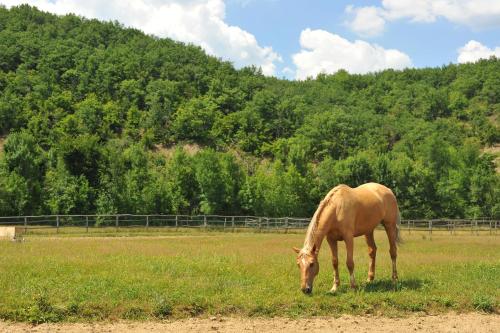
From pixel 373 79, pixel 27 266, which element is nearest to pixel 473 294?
pixel 27 266

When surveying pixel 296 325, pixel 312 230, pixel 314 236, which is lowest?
pixel 296 325

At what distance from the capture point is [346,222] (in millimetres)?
11062

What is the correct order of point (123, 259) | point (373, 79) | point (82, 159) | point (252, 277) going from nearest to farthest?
point (252, 277) → point (123, 259) → point (82, 159) → point (373, 79)

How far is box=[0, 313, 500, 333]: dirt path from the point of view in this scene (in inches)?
320

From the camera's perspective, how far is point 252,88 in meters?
113

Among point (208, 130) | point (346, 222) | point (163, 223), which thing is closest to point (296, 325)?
point (346, 222)

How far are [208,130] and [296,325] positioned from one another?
85058 mm

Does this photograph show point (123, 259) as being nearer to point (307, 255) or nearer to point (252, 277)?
point (252, 277)

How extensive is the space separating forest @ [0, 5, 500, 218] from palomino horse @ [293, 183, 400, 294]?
39.3m

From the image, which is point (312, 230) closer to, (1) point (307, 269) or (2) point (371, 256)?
(1) point (307, 269)

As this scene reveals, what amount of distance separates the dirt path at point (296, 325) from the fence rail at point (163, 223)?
2727 centimetres

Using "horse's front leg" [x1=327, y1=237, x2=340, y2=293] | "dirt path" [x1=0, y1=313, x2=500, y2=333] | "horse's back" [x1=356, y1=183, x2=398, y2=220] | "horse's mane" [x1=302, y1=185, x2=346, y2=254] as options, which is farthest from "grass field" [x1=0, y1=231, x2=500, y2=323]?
"horse's back" [x1=356, y1=183, x2=398, y2=220]

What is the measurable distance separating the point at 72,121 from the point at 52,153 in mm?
21420

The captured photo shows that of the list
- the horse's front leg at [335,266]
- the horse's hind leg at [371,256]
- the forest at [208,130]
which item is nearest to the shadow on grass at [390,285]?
the horse's hind leg at [371,256]
